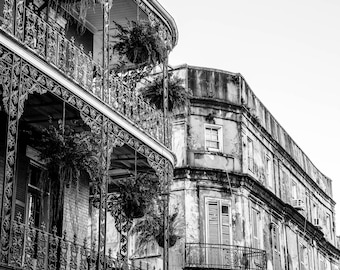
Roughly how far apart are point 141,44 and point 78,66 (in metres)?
2.63

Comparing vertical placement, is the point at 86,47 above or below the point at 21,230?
above

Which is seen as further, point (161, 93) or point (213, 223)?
point (213, 223)

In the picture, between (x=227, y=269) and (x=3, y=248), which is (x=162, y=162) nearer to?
(x=3, y=248)

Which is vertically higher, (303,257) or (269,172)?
(269,172)

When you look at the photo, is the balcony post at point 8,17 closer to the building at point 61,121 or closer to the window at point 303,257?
the building at point 61,121

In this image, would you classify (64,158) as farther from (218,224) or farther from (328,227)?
(328,227)

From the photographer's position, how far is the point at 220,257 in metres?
25.8

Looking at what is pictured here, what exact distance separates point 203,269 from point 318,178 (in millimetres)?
14712

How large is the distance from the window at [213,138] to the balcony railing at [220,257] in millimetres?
3779

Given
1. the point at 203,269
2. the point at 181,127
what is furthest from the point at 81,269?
the point at 181,127

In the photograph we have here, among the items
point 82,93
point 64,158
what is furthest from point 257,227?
point 64,158

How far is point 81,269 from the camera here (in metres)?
13.6

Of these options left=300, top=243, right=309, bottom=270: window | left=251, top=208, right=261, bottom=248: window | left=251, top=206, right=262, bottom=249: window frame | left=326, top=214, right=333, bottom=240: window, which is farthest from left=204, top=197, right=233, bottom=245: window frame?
left=326, top=214, right=333, bottom=240: window

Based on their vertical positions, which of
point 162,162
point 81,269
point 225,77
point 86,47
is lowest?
point 81,269
